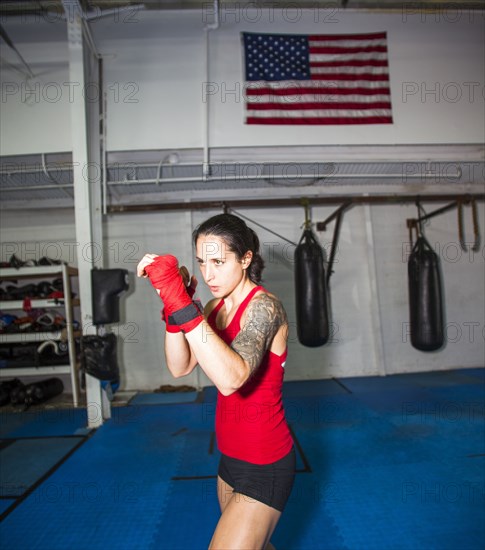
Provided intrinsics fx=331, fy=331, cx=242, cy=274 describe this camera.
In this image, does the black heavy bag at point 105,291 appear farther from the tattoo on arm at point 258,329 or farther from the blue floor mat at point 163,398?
the tattoo on arm at point 258,329

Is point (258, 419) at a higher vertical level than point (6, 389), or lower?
higher

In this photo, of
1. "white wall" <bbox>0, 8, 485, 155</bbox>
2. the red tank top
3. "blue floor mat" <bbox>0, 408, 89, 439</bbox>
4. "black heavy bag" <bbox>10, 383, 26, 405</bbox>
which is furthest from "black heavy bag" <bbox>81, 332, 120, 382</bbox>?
"white wall" <bbox>0, 8, 485, 155</bbox>

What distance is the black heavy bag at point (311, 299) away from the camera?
4.63m

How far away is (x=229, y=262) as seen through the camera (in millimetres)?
1281

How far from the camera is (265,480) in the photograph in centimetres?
123

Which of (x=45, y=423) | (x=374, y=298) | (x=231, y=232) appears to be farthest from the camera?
(x=374, y=298)

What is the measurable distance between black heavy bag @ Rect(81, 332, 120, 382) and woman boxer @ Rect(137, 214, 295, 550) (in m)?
2.56

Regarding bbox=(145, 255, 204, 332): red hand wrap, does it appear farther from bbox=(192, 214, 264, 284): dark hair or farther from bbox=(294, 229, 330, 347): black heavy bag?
bbox=(294, 229, 330, 347): black heavy bag

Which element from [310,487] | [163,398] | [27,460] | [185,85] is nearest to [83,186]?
[185,85]

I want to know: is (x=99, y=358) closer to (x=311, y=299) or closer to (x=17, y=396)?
(x=17, y=396)

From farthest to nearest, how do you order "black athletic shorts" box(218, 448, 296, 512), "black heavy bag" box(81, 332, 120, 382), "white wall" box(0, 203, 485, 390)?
"white wall" box(0, 203, 485, 390) → "black heavy bag" box(81, 332, 120, 382) → "black athletic shorts" box(218, 448, 296, 512)

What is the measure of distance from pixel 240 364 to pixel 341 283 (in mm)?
5554

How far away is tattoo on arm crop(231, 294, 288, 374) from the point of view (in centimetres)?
110

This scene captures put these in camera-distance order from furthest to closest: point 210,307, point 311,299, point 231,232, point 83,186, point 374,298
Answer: point 374,298, point 311,299, point 83,186, point 210,307, point 231,232
